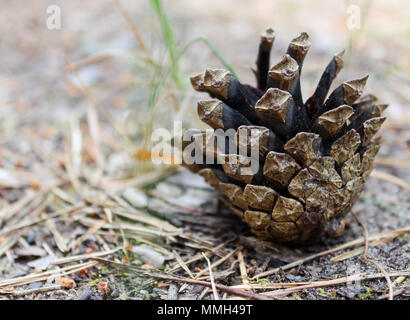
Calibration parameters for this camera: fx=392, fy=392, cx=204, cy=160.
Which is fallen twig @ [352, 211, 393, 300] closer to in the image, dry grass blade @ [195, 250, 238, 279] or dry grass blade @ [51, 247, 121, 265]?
dry grass blade @ [195, 250, 238, 279]

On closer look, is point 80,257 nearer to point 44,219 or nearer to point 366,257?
point 44,219

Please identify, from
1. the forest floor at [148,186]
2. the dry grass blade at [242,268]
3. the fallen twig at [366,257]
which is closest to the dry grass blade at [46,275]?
the forest floor at [148,186]

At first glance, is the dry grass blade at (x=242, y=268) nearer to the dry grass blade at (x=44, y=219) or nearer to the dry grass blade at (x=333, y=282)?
the dry grass blade at (x=333, y=282)

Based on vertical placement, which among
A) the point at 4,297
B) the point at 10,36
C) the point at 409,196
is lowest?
the point at 4,297

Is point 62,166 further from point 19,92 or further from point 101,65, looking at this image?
point 101,65

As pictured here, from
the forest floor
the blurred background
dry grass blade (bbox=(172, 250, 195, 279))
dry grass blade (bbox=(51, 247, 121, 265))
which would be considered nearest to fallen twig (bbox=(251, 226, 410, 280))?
the forest floor

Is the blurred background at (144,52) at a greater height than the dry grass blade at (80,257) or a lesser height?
greater

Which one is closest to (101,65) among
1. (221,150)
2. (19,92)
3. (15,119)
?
(19,92)
